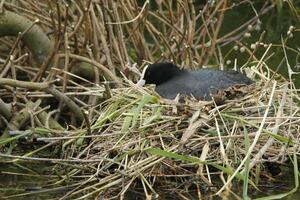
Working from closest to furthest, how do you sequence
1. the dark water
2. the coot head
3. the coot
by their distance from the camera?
the dark water < the coot < the coot head

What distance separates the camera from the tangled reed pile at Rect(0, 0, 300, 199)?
5449mm

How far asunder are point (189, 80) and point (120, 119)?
0.62 m

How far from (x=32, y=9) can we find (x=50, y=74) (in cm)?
82

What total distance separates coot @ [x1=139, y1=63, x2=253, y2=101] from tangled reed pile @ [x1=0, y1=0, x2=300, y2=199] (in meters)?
0.18

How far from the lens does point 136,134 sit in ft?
18.9

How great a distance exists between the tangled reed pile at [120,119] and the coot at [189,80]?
0.18m

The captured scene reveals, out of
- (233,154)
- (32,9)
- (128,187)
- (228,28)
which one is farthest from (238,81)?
(228,28)

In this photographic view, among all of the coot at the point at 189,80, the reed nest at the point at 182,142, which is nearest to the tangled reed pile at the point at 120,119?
the reed nest at the point at 182,142

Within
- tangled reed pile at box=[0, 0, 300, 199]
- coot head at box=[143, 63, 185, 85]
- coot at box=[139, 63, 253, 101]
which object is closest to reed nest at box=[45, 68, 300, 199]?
tangled reed pile at box=[0, 0, 300, 199]

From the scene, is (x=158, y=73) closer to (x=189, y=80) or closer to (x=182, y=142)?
(x=189, y=80)

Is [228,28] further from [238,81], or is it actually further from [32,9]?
[238,81]

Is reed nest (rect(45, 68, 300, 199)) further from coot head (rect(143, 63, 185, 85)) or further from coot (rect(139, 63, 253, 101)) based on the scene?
coot head (rect(143, 63, 185, 85))

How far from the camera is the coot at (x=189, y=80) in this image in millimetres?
6219

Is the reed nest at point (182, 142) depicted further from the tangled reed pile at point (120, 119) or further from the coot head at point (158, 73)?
the coot head at point (158, 73)
